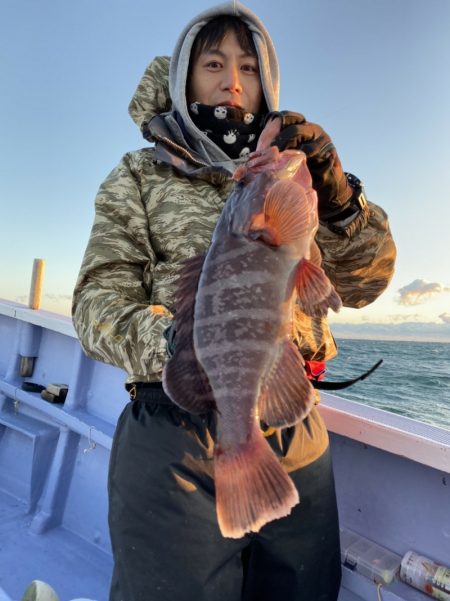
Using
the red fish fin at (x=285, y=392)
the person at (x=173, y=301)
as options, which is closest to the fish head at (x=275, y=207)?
the person at (x=173, y=301)

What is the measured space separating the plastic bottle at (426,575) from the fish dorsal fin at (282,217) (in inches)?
85.5

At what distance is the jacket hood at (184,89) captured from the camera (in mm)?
2885

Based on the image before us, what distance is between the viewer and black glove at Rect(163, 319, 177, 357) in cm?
184

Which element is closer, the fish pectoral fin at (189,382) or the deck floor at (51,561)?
the fish pectoral fin at (189,382)

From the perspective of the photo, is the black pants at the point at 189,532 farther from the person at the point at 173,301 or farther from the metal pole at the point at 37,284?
the metal pole at the point at 37,284

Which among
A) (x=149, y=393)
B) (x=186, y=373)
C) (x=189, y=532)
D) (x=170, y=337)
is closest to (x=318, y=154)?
(x=170, y=337)

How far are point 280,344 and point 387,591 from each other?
1930mm

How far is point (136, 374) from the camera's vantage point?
211 centimetres

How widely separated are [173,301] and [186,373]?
2.05 feet

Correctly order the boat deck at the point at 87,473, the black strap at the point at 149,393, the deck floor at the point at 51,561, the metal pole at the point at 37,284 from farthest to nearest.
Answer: the metal pole at the point at 37,284
the deck floor at the point at 51,561
the boat deck at the point at 87,473
the black strap at the point at 149,393

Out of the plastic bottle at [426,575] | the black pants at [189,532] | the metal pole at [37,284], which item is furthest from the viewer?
the metal pole at [37,284]

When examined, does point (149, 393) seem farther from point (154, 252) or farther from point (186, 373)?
point (154, 252)

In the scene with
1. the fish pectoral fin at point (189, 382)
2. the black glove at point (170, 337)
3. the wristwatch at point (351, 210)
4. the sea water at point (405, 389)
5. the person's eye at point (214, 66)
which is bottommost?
the sea water at point (405, 389)

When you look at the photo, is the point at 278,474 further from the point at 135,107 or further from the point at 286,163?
the point at 135,107
